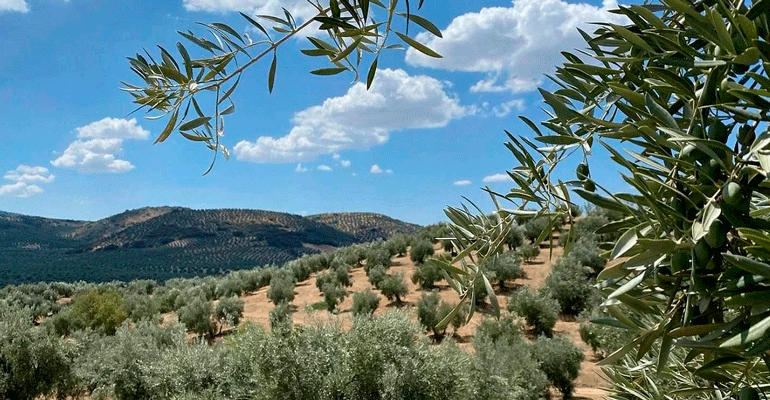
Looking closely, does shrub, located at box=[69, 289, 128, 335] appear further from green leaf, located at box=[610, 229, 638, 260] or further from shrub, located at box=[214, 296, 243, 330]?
green leaf, located at box=[610, 229, 638, 260]

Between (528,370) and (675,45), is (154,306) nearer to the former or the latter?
(528,370)

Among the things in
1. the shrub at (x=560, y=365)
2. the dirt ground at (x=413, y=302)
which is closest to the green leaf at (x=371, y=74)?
the shrub at (x=560, y=365)

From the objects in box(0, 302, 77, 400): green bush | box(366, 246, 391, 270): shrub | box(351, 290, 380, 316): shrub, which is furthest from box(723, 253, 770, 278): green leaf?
box(366, 246, 391, 270): shrub

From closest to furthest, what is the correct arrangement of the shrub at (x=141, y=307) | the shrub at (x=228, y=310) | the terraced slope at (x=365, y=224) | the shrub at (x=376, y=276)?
the shrub at (x=228, y=310) → the shrub at (x=141, y=307) → the shrub at (x=376, y=276) → the terraced slope at (x=365, y=224)

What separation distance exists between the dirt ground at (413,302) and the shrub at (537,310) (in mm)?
664

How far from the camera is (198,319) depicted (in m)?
21.1

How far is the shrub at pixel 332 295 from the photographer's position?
22.8 metres

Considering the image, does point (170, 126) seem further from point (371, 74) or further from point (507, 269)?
point (507, 269)

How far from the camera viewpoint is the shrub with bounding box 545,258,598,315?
69.6 ft

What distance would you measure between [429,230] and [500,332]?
1947 centimetres

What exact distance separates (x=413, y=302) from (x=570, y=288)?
237 inches

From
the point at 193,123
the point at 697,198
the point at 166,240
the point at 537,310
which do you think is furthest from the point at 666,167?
the point at 166,240

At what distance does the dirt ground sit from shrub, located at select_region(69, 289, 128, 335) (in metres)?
4.83

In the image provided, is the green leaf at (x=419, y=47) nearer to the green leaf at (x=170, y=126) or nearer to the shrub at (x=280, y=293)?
the green leaf at (x=170, y=126)
